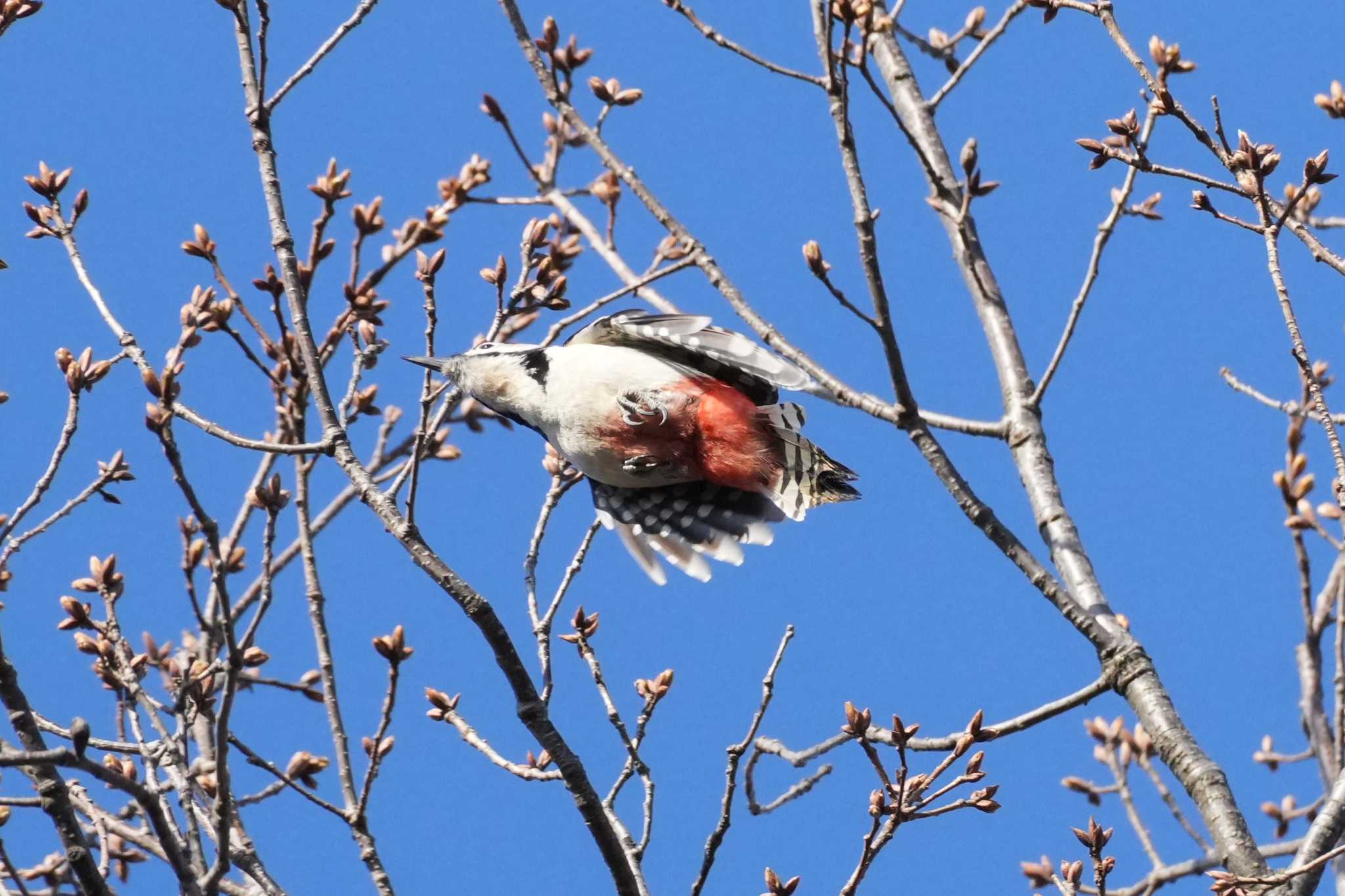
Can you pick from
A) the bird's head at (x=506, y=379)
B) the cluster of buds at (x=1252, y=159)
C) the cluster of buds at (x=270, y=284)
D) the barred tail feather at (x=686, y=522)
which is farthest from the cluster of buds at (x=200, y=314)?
the cluster of buds at (x=1252, y=159)

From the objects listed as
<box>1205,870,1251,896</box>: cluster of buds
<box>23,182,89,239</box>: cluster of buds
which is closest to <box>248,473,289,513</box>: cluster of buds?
<box>23,182,89,239</box>: cluster of buds

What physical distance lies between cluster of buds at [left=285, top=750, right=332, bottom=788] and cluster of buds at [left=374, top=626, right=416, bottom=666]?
Result: 34 cm

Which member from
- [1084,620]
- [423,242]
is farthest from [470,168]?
[1084,620]

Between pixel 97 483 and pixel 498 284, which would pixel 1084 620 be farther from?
pixel 97 483

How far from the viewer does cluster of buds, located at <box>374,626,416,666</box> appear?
133 inches

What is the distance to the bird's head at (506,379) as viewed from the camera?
4730 mm

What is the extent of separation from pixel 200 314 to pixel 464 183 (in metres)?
0.87

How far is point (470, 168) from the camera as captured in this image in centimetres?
421

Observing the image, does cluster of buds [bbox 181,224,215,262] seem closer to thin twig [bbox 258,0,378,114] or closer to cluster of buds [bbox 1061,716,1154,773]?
thin twig [bbox 258,0,378,114]

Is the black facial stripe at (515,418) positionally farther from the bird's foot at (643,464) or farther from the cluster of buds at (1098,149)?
the cluster of buds at (1098,149)

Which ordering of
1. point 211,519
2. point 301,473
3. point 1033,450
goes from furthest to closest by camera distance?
1. point 1033,450
2. point 301,473
3. point 211,519

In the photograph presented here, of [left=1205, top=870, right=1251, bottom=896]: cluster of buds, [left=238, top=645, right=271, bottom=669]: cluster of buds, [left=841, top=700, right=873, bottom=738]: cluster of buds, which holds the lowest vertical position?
[left=1205, top=870, right=1251, bottom=896]: cluster of buds

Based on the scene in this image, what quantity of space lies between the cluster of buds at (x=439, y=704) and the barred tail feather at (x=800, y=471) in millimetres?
1549

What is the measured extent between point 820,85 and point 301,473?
5.29 feet
